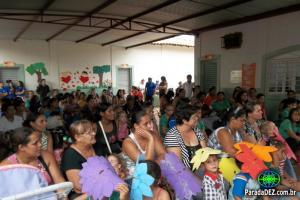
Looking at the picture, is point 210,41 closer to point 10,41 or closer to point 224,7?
point 224,7

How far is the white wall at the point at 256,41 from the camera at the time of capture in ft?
23.5

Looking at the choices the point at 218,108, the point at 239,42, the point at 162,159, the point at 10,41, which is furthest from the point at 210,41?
the point at 10,41

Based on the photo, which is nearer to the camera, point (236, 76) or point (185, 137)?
point (185, 137)

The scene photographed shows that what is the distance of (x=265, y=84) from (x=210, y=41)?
8.77 ft

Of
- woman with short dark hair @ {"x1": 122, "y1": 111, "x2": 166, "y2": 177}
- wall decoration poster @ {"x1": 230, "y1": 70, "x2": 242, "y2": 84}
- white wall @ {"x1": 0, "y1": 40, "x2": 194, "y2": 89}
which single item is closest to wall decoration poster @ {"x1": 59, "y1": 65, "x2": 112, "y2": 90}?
white wall @ {"x1": 0, "y1": 40, "x2": 194, "y2": 89}

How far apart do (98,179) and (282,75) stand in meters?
6.93

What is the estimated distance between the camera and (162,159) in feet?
7.66

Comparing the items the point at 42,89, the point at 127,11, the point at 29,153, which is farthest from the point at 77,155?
the point at 42,89

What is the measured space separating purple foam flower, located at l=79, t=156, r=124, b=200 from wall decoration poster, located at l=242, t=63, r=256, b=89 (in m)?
7.11

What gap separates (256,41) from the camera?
8.05m

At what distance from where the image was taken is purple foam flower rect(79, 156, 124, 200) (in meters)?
1.79

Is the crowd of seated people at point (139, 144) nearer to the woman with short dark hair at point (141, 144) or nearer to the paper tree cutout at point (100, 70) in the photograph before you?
the woman with short dark hair at point (141, 144)

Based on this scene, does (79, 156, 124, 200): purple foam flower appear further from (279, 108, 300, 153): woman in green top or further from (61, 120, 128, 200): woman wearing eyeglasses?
(279, 108, 300, 153): woman in green top

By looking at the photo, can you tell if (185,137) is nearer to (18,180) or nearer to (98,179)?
(98,179)
